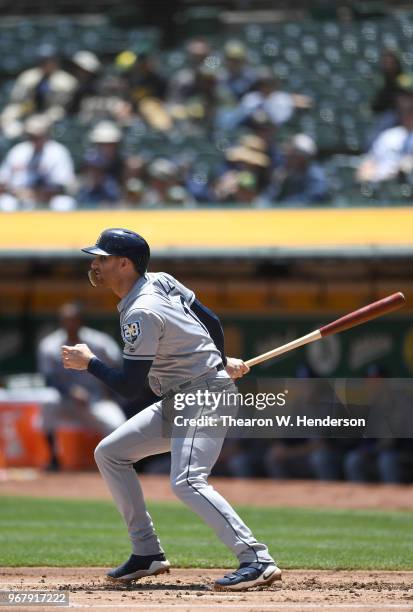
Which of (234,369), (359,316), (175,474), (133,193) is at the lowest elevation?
(133,193)

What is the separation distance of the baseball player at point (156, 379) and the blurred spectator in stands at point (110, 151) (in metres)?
7.93

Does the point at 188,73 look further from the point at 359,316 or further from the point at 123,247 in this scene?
the point at 123,247

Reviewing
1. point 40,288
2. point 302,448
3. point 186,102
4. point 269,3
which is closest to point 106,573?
point 302,448

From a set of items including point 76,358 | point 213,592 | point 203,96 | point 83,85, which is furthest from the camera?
point 83,85

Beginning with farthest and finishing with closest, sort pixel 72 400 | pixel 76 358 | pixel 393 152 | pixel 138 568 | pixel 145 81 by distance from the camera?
1. pixel 145 81
2. pixel 393 152
3. pixel 72 400
4. pixel 138 568
5. pixel 76 358

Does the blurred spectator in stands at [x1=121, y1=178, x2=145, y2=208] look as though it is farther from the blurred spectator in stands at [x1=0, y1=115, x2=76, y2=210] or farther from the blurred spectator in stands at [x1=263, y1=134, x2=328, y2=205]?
the blurred spectator in stands at [x1=263, y1=134, x2=328, y2=205]

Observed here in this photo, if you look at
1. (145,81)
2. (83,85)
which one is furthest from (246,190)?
(83,85)

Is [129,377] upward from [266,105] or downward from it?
upward

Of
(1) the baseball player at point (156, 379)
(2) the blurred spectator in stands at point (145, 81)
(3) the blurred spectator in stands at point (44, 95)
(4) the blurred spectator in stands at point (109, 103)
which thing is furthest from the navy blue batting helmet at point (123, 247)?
(3) the blurred spectator in stands at point (44, 95)

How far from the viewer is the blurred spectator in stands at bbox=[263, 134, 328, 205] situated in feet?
39.6

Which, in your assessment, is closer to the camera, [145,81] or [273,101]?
[273,101]

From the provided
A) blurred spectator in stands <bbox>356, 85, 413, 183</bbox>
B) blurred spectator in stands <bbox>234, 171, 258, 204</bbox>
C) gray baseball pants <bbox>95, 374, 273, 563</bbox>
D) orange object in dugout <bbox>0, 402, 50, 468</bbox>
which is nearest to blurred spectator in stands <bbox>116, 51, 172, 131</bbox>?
blurred spectator in stands <bbox>234, 171, 258, 204</bbox>

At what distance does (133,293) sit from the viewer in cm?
524

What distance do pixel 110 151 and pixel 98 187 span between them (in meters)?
0.58
